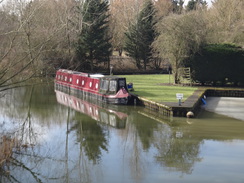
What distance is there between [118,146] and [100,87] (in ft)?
29.5

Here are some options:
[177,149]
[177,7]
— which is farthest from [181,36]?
[177,7]

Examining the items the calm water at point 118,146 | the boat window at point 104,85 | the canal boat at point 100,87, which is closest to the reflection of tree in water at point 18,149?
the calm water at point 118,146

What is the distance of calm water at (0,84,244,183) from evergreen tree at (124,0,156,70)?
831 inches

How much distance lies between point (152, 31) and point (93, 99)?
19342 millimetres

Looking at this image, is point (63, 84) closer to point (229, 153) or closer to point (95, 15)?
point (95, 15)

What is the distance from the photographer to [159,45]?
77.9 feet

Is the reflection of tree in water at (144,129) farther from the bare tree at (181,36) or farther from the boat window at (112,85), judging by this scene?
the bare tree at (181,36)

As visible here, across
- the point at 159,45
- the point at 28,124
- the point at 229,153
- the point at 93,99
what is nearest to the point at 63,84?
the point at 93,99

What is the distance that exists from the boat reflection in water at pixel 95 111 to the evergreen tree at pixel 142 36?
17.2 metres

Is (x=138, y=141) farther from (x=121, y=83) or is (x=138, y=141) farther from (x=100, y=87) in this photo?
(x=100, y=87)

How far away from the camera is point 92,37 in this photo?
33.4 meters

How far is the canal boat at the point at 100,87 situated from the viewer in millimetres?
18031

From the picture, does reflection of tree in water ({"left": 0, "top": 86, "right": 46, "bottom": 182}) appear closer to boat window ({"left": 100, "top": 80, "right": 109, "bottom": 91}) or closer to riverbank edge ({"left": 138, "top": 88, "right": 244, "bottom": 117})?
boat window ({"left": 100, "top": 80, "right": 109, "bottom": 91})

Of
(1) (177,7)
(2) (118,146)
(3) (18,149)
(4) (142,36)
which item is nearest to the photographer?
(3) (18,149)
